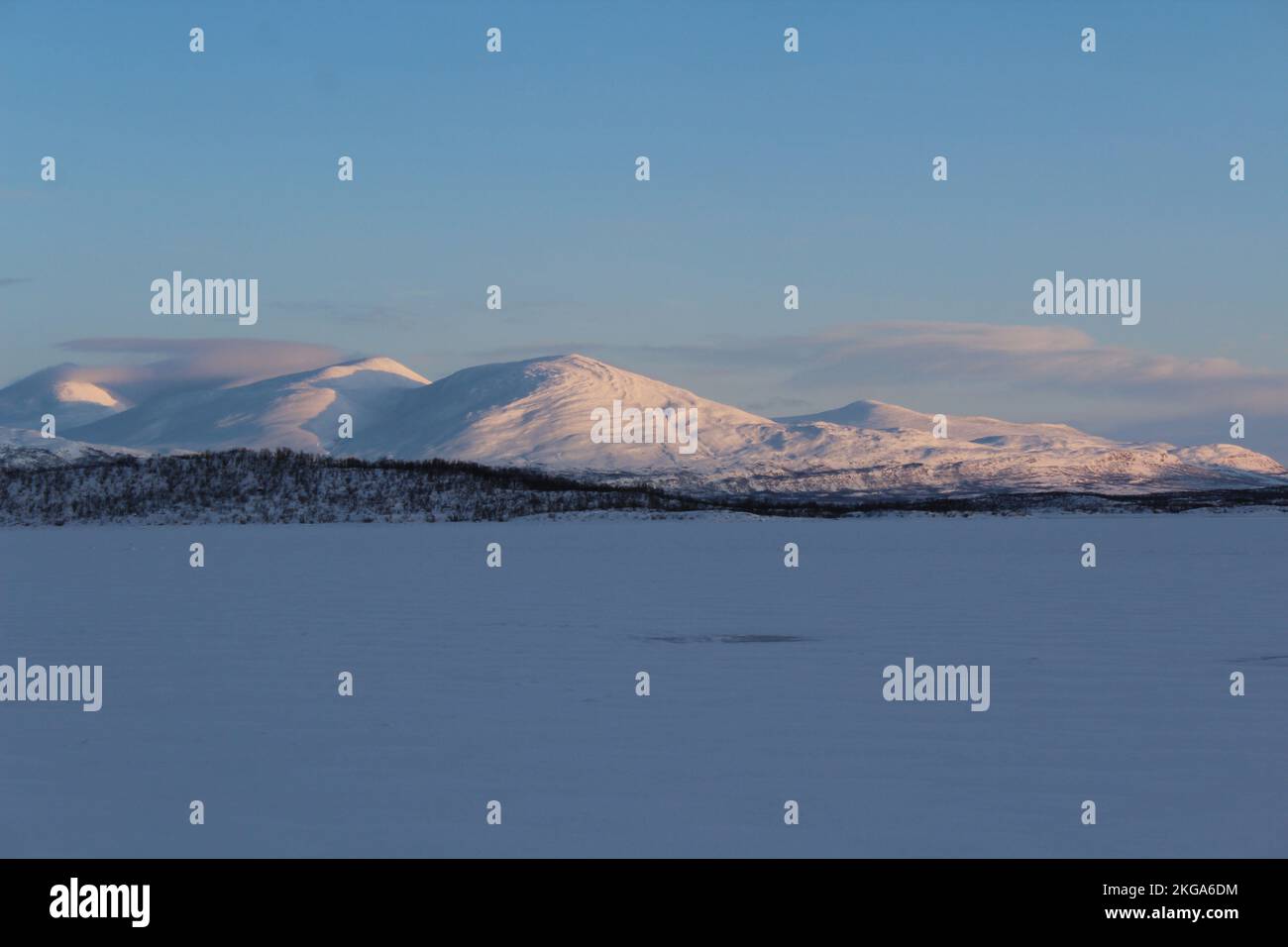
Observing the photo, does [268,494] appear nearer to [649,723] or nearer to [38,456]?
[38,456]

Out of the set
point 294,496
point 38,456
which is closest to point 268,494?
point 294,496

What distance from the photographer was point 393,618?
56.6 feet

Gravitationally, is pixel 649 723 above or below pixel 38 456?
below

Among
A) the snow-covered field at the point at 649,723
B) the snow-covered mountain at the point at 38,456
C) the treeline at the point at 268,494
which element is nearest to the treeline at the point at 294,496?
the treeline at the point at 268,494

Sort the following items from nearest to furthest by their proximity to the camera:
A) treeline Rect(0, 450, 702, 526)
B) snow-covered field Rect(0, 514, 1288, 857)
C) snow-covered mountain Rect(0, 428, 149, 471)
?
snow-covered field Rect(0, 514, 1288, 857) → treeline Rect(0, 450, 702, 526) → snow-covered mountain Rect(0, 428, 149, 471)

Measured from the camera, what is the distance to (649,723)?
9984mm

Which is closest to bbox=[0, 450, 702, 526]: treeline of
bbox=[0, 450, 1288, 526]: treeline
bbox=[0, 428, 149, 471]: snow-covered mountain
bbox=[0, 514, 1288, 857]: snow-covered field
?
bbox=[0, 450, 1288, 526]: treeline

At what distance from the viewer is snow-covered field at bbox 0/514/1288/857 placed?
7.18 metres

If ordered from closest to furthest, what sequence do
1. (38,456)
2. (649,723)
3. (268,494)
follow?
1. (649,723)
2. (268,494)
3. (38,456)

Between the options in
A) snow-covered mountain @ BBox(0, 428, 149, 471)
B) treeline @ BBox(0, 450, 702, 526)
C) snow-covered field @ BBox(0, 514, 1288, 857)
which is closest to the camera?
snow-covered field @ BBox(0, 514, 1288, 857)

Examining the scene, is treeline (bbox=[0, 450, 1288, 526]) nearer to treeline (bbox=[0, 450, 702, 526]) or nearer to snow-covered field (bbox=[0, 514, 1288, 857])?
treeline (bbox=[0, 450, 702, 526])

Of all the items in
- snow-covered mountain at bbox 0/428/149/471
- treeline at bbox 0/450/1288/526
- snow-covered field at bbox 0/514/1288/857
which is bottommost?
snow-covered field at bbox 0/514/1288/857
